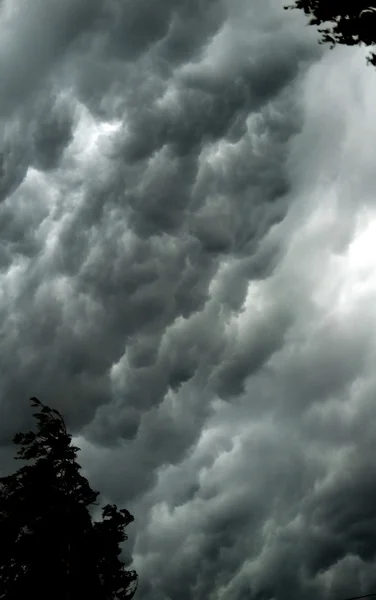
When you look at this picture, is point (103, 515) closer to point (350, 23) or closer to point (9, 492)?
point (9, 492)

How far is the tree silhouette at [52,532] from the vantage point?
21172 mm

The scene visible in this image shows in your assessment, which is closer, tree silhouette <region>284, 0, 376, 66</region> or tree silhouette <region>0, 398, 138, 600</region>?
tree silhouette <region>284, 0, 376, 66</region>

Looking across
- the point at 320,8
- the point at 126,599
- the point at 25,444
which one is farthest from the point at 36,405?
the point at 320,8

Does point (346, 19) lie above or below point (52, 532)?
above

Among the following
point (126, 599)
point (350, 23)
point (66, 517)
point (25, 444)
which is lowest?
point (126, 599)

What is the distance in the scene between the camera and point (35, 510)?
22109 millimetres

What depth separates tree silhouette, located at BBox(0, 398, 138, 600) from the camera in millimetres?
21172

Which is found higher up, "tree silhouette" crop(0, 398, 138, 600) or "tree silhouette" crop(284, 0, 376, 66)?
"tree silhouette" crop(284, 0, 376, 66)

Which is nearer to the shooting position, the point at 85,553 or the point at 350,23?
the point at 350,23

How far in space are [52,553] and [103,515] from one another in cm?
291

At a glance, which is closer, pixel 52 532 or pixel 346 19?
pixel 346 19

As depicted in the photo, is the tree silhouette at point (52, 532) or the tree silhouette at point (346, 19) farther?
the tree silhouette at point (52, 532)

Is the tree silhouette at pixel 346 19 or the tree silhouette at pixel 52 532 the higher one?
the tree silhouette at pixel 346 19

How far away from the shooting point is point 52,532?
21.5 metres
